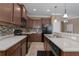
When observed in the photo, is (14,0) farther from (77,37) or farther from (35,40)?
(35,40)

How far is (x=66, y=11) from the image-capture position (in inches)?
133

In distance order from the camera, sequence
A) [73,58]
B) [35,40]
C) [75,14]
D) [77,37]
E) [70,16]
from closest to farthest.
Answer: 1. [73,58]
2. [77,37]
3. [75,14]
4. [70,16]
5. [35,40]

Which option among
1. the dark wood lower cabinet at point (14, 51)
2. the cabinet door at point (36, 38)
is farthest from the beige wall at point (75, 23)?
the cabinet door at point (36, 38)

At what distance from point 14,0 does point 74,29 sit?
2213mm

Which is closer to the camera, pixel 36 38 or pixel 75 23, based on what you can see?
pixel 75 23

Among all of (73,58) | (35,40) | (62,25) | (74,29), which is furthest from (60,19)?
(35,40)

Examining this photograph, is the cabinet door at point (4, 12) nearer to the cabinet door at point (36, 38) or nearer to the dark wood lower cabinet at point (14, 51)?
the dark wood lower cabinet at point (14, 51)

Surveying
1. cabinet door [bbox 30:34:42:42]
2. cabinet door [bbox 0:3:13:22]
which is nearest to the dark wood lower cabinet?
cabinet door [bbox 0:3:13:22]

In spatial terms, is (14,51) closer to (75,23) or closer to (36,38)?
(75,23)

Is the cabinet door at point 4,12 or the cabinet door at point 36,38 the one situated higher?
the cabinet door at point 4,12

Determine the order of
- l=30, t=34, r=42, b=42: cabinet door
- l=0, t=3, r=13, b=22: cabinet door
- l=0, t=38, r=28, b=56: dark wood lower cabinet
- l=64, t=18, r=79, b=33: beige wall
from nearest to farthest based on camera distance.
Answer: l=0, t=38, r=28, b=56: dark wood lower cabinet
l=0, t=3, r=13, b=22: cabinet door
l=64, t=18, r=79, b=33: beige wall
l=30, t=34, r=42, b=42: cabinet door

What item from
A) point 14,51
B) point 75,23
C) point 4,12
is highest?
point 4,12

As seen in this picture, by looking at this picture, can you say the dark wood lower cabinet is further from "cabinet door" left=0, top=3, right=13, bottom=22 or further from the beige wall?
the beige wall

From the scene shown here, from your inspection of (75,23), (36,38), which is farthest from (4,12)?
(36,38)
